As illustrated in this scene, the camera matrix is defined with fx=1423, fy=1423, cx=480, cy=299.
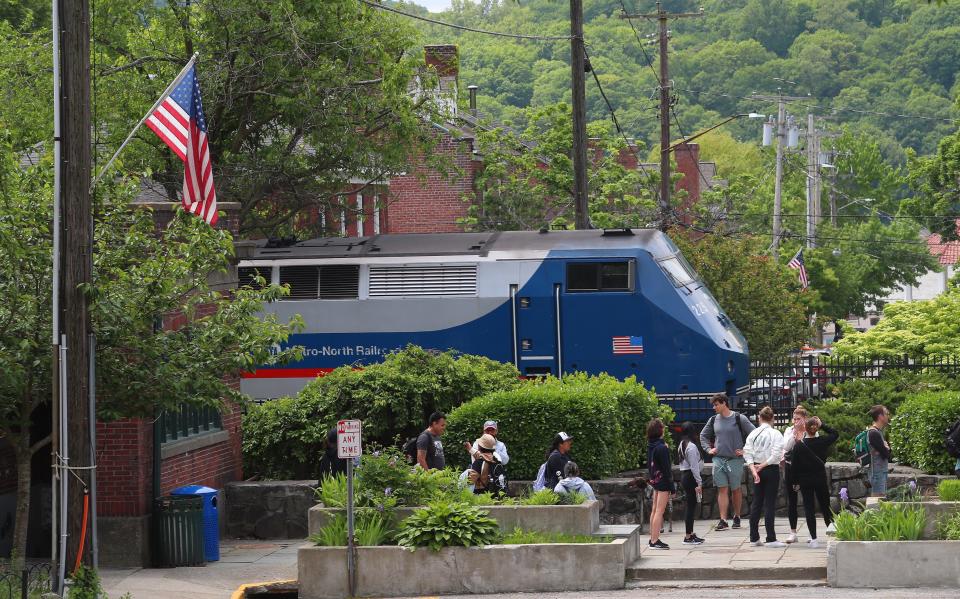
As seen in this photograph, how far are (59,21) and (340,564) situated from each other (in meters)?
6.14

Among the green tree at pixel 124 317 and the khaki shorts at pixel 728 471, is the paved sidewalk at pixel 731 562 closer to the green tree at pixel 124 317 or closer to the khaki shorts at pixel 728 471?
the khaki shorts at pixel 728 471

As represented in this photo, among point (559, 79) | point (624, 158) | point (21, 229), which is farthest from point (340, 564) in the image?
point (559, 79)

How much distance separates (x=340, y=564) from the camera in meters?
14.9

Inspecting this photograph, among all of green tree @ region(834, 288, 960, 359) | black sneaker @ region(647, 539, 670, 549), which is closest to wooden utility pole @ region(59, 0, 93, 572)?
black sneaker @ region(647, 539, 670, 549)

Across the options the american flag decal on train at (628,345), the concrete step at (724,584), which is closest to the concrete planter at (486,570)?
the concrete step at (724,584)

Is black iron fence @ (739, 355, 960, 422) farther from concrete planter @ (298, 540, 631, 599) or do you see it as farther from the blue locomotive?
concrete planter @ (298, 540, 631, 599)

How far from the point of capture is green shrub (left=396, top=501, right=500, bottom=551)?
1474 centimetres

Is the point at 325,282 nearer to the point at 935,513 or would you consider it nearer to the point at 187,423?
the point at 187,423

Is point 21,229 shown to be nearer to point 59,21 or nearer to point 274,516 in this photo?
point 59,21

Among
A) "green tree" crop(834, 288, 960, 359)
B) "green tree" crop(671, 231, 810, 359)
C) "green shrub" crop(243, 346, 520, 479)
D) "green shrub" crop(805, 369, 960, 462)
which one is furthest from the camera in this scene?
"green tree" crop(671, 231, 810, 359)

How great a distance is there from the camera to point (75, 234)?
13.5m

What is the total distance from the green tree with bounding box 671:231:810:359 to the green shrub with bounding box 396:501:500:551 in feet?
75.5

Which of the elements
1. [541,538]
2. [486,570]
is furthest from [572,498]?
[486,570]

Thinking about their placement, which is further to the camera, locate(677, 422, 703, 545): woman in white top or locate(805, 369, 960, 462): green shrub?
locate(805, 369, 960, 462): green shrub
